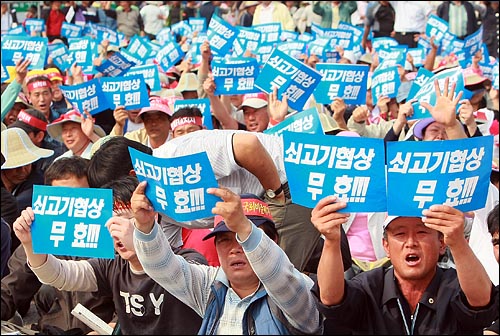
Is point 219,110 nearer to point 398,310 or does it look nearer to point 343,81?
point 343,81

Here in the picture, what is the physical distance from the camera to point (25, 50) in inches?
402

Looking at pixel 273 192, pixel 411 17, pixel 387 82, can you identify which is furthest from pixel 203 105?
pixel 411 17

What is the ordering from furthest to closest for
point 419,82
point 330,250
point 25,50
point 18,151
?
point 25,50
point 419,82
point 18,151
point 330,250

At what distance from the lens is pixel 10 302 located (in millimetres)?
4270

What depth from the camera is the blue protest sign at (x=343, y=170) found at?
121 inches

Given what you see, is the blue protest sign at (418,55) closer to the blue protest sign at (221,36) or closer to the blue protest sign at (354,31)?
the blue protest sign at (354,31)

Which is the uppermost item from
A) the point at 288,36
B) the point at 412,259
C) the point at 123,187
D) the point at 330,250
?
the point at 330,250

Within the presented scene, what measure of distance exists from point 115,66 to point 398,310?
7.44 metres

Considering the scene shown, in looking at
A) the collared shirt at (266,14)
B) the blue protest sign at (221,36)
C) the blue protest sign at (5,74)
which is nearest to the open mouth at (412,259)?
the blue protest sign at (5,74)

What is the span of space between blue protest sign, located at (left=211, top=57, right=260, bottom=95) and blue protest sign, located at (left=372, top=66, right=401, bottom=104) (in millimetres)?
1257

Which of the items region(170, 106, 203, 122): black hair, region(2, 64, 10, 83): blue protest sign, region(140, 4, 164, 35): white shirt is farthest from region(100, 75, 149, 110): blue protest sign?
region(140, 4, 164, 35): white shirt

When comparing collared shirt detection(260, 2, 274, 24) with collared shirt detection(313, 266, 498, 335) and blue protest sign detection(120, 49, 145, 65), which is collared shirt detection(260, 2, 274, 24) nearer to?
blue protest sign detection(120, 49, 145, 65)

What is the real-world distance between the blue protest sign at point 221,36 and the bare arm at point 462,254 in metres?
7.77

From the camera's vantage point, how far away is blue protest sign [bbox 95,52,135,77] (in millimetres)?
10008
